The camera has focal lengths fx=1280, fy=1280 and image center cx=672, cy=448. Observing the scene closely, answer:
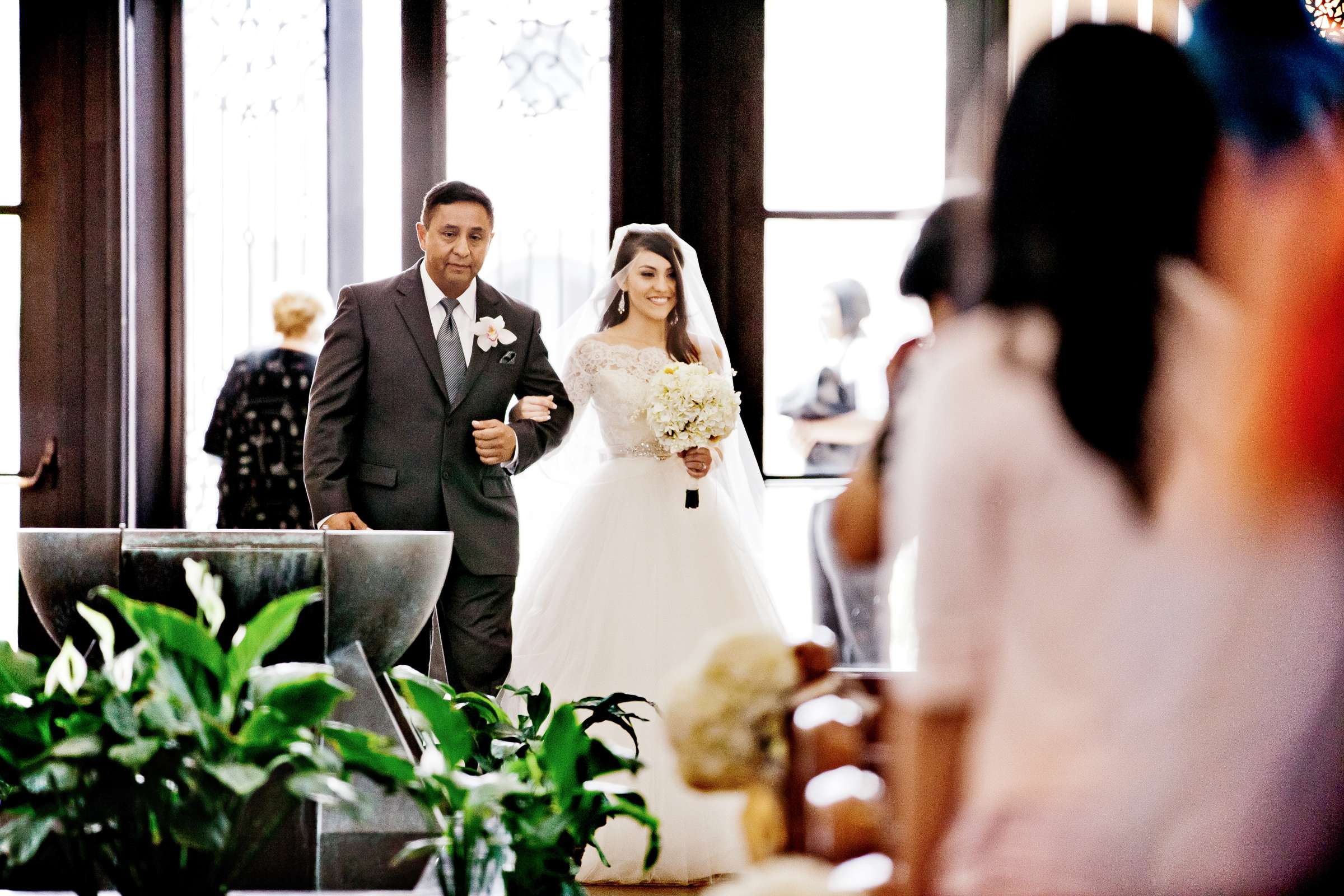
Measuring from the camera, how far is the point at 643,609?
3.46 m

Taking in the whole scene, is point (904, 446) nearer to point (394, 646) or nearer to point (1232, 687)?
point (1232, 687)

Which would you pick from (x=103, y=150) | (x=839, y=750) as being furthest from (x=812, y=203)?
(x=839, y=750)

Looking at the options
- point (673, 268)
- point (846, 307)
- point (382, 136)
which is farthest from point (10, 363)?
point (846, 307)

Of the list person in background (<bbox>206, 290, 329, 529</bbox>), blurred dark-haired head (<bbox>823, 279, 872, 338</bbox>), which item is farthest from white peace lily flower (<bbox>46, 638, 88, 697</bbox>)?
blurred dark-haired head (<bbox>823, 279, 872, 338</bbox>)

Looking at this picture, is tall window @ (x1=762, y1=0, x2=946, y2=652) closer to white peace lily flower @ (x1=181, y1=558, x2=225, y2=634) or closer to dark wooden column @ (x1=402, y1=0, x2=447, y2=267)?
dark wooden column @ (x1=402, y1=0, x2=447, y2=267)

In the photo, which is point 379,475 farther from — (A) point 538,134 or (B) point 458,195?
(A) point 538,134

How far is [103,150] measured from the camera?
4.29 meters

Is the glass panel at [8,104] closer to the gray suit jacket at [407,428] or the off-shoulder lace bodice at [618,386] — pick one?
the gray suit jacket at [407,428]

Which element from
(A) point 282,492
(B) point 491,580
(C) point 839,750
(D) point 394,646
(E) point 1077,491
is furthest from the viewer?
(A) point 282,492

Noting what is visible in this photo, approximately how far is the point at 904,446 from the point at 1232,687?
27cm

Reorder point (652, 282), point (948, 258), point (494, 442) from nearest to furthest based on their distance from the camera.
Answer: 1. point (948, 258)
2. point (494, 442)
3. point (652, 282)

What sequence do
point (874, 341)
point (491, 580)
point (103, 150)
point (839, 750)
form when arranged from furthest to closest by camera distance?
point (874, 341)
point (103, 150)
point (491, 580)
point (839, 750)

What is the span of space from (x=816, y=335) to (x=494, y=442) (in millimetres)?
1616

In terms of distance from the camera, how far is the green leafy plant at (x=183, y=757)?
1431 millimetres
